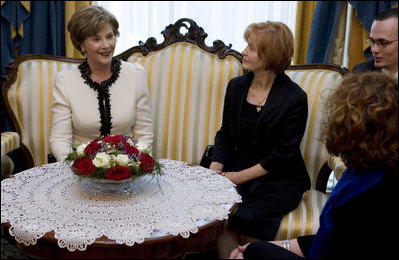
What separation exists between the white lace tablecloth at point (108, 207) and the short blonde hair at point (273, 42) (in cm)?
64

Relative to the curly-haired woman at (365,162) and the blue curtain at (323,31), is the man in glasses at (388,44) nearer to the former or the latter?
the curly-haired woman at (365,162)

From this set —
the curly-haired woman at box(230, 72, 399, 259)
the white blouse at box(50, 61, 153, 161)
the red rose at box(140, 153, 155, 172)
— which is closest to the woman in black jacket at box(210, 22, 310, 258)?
the white blouse at box(50, 61, 153, 161)

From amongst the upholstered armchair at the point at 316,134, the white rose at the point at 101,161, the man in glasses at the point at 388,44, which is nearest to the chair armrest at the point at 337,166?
the upholstered armchair at the point at 316,134

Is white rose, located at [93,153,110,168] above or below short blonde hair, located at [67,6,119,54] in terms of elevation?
below

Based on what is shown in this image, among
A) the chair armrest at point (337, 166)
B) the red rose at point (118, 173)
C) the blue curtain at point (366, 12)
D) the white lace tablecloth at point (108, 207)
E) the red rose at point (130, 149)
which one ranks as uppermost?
the blue curtain at point (366, 12)

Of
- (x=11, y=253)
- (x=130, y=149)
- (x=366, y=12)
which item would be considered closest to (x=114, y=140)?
(x=130, y=149)

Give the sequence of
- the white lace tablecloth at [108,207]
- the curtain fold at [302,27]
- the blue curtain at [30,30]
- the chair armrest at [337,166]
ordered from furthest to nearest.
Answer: the curtain fold at [302,27], the blue curtain at [30,30], the chair armrest at [337,166], the white lace tablecloth at [108,207]

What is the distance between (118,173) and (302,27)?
86.4 inches

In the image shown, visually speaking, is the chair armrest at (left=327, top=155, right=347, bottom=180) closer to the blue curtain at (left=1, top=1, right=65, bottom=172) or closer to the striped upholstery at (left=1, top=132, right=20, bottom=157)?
the striped upholstery at (left=1, top=132, right=20, bottom=157)

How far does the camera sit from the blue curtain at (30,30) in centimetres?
279

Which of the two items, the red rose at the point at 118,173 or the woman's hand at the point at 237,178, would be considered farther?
the woman's hand at the point at 237,178

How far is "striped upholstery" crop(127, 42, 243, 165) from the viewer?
249 cm

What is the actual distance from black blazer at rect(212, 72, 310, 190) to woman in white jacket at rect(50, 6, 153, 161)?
0.46 meters

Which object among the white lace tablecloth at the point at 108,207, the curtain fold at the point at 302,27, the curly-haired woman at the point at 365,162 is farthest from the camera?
the curtain fold at the point at 302,27
